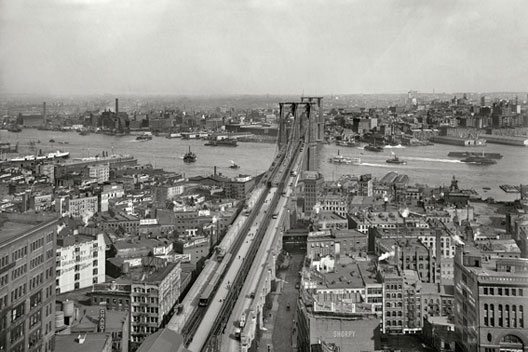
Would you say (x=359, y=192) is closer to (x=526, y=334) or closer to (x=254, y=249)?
(x=254, y=249)

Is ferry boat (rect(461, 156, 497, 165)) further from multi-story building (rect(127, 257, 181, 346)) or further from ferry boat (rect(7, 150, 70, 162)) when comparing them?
multi-story building (rect(127, 257, 181, 346))

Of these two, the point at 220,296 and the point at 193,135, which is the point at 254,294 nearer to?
the point at 220,296

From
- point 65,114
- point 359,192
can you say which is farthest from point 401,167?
point 65,114

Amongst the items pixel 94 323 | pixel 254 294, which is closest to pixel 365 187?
pixel 254 294

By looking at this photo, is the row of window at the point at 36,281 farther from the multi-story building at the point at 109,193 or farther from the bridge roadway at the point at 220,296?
the multi-story building at the point at 109,193

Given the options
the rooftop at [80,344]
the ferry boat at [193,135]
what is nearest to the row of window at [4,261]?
the rooftop at [80,344]

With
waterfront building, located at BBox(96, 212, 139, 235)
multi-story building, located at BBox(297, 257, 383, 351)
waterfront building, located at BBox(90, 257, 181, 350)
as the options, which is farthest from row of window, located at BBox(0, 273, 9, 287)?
waterfront building, located at BBox(96, 212, 139, 235)
